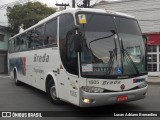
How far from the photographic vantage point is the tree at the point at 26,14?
30886mm

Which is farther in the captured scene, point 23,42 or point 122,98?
point 23,42

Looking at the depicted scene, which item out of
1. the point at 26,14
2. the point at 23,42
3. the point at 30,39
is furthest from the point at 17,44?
the point at 26,14

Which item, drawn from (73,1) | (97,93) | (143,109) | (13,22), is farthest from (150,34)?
(13,22)

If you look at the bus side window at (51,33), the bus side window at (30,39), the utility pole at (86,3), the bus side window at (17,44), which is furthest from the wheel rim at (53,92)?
the utility pole at (86,3)

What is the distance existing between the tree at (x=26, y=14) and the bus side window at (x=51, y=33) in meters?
21.7

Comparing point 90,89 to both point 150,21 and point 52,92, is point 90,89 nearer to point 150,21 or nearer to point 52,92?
point 52,92

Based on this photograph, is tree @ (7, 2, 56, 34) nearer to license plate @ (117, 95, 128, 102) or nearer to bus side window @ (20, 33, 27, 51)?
bus side window @ (20, 33, 27, 51)

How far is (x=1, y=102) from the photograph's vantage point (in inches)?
384

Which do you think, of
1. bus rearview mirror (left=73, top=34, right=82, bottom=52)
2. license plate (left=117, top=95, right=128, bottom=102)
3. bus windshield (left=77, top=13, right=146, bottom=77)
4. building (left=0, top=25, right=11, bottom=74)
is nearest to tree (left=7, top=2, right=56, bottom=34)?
building (left=0, top=25, right=11, bottom=74)

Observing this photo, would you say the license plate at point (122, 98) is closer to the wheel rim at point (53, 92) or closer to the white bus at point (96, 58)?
the white bus at point (96, 58)

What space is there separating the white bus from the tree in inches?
892

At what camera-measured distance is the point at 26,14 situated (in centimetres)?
3155

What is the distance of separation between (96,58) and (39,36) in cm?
→ 428

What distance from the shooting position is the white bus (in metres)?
6.90
